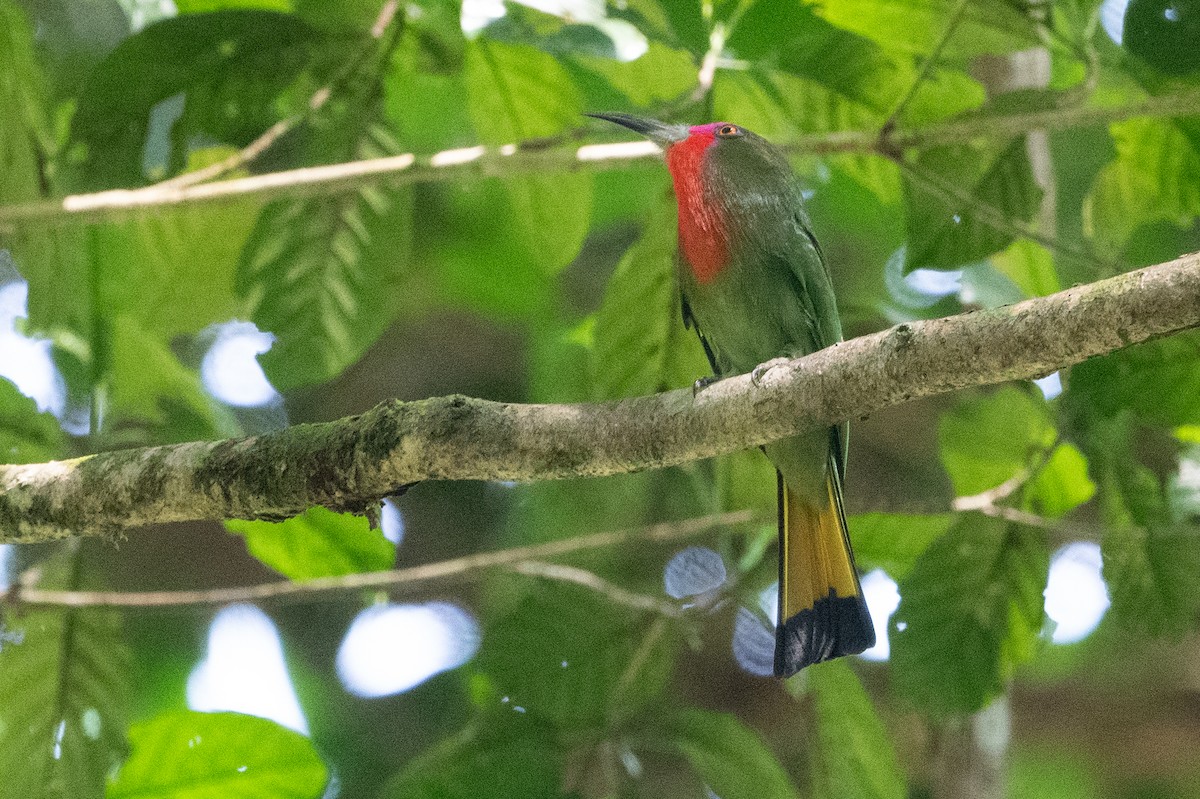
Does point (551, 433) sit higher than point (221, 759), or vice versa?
point (551, 433)

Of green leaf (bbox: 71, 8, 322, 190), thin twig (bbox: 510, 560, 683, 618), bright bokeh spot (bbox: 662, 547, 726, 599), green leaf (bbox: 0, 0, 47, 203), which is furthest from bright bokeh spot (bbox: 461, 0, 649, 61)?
bright bokeh spot (bbox: 662, 547, 726, 599)

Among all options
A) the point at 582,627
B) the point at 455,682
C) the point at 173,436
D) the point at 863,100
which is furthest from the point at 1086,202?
the point at 173,436

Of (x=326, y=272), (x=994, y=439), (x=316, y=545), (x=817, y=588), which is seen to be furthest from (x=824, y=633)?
(x=326, y=272)

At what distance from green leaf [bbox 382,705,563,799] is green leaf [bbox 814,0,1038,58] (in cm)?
189

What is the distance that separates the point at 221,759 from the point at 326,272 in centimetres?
122

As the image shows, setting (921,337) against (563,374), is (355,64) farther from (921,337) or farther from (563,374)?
(921,337)

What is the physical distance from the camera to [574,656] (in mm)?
2967

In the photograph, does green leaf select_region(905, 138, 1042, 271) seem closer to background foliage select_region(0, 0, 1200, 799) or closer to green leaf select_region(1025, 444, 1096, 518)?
background foliage select_region(0, 0, 1200, 799)

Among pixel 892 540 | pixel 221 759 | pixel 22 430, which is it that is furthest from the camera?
pixel 892 540

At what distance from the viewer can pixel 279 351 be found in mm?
2754

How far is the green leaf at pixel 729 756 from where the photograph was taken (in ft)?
8.88

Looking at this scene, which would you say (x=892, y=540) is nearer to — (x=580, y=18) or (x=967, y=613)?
(x=967, y=613)

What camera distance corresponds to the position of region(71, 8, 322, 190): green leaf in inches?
106

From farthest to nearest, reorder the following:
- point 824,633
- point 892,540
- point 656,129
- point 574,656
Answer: point 892,540 < point 574,656 < point 656,129 < point 824,633
